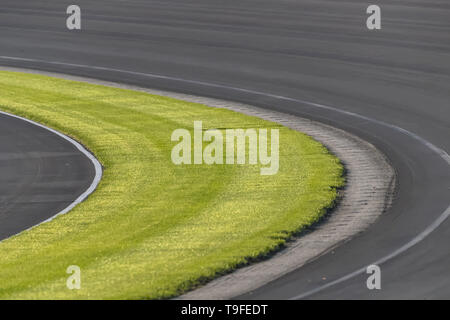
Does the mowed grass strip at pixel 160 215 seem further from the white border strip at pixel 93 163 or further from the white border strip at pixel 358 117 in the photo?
the white border strip at pixel 358 117

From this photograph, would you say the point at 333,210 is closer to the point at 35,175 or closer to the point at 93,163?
the point at 93,163

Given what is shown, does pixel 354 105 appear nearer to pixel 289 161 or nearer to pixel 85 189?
pixel 289 161

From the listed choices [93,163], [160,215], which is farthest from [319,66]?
[160,215]

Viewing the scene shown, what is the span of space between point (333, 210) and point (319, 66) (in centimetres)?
1419

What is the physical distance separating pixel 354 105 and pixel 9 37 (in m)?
18.6

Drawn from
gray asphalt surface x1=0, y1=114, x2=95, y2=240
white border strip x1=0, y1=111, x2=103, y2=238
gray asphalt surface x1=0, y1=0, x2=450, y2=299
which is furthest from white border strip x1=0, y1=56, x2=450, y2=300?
gray asphalt surface x1=0, y1=114, x2=95, y2=240

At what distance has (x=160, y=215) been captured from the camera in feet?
57.8

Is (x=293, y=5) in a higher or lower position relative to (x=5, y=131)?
higher

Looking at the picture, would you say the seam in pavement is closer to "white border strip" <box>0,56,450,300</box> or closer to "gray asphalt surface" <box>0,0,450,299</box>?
"gray asphalt surface" <box>0,0,450,299</box>

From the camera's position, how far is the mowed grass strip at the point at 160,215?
14180mm

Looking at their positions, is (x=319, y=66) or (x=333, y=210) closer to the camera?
(x=333, y=210)

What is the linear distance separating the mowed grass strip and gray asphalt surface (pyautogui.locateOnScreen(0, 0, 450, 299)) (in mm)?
1446
